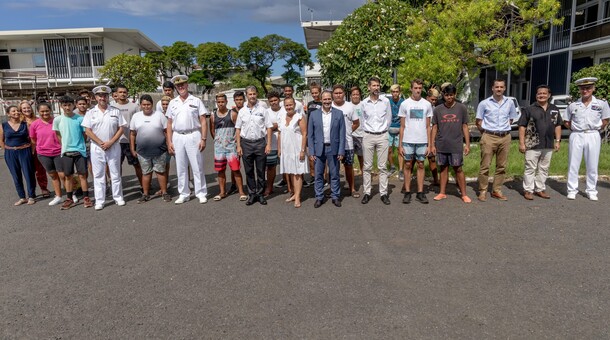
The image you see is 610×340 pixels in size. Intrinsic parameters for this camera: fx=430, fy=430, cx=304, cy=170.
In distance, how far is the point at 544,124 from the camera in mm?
6789

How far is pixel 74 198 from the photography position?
7.39 meters

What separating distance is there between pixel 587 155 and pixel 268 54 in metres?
52.0

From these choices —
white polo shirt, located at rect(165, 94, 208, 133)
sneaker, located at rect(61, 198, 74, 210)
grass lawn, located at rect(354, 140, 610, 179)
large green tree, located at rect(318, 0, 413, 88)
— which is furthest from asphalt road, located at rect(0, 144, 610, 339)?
large green tree, located at rect(318, 0, 413, 88)

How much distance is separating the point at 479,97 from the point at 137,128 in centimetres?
2708

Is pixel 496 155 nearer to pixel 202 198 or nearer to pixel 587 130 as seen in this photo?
pixel 587 130

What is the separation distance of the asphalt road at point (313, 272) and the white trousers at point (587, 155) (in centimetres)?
29

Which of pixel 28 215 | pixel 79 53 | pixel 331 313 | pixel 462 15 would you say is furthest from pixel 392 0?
pixel 79 53

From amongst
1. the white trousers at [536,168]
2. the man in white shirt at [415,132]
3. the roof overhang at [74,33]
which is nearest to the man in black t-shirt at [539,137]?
the white trousers at [536,168]

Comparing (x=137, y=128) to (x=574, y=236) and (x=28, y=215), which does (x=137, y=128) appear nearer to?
(x=28, y=215)

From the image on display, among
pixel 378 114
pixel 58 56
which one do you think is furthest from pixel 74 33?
pixel 378 114

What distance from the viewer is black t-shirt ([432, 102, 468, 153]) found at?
6562mm

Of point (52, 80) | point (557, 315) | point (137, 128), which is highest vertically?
point (52, 80)

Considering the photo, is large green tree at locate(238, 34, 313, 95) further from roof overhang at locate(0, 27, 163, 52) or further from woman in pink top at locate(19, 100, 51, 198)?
woman in pink top at locate(19, 100, 51, 198)

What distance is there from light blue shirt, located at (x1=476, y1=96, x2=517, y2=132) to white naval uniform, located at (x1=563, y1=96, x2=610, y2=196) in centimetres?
102
